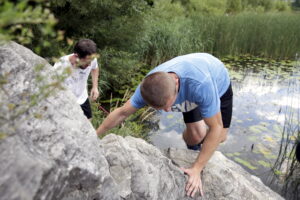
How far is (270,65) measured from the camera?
786 cm

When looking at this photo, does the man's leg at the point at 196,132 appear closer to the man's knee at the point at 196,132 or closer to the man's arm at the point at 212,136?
the man's knee at the point at 196,132

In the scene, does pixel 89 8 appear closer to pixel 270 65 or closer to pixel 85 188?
pixel 85 188

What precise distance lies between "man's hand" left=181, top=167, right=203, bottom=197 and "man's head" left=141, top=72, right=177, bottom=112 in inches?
24.7

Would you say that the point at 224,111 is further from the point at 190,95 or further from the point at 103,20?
the point at 103,20

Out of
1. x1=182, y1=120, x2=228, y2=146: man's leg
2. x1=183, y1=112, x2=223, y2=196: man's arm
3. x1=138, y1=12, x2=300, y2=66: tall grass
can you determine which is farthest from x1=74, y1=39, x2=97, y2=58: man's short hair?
x1=138, y1=12, x2=300, y2=66: tall grass


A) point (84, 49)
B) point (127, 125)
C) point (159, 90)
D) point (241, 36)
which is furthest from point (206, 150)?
point (241, 36)

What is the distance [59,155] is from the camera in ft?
3.98

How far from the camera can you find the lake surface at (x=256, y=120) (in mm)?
4038

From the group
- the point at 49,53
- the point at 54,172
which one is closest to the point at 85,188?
the point at 54,172

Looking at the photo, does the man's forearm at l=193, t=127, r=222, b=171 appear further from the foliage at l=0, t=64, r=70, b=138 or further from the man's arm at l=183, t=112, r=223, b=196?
the foliage at l=0, t=64, r=70, b=138

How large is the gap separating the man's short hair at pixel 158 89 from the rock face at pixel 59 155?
40 centimetres

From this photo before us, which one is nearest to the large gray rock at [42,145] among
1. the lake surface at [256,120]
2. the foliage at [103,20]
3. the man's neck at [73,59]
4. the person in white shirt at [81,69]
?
the person in white shirt at [81,69]

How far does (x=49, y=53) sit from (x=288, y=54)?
6.64 meters

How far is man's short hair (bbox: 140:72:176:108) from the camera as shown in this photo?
5.45ft
